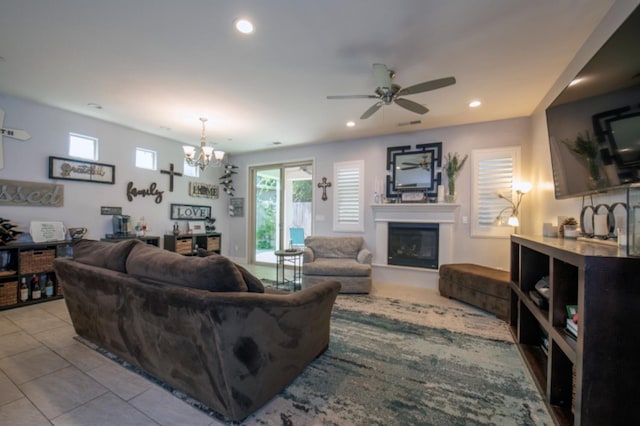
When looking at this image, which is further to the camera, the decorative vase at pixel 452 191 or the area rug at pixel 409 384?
the decorative vase at pixel 452 191

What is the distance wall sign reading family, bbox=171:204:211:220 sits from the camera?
5.43 metres

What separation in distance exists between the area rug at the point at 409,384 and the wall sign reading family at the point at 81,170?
3653 millimetres

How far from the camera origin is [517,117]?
13.1ft

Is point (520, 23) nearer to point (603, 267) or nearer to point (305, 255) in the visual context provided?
point (603, 267)

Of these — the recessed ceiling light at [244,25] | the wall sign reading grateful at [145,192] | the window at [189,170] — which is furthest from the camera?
the window at [189,170]

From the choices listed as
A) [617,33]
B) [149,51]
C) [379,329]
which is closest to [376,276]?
[379,329]

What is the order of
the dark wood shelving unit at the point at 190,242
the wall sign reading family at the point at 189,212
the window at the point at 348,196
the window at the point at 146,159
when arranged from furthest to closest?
the wall sign reading family at the point at 189,212, the window at the point at 348,196, the dark wood shelving unit at the point at 190,242, the window at the point at 146,159

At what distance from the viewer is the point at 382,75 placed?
2.29m

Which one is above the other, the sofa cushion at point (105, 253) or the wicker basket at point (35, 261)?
the sofa cushion at point (105, 253)

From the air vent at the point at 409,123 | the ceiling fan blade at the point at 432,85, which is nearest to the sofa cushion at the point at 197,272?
the ceiling fan blade at the point at 432,85

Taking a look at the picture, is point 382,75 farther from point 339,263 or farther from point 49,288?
point 49,288

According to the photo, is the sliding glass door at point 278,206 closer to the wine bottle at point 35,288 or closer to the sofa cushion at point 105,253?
the sofa cushion at point 105,253

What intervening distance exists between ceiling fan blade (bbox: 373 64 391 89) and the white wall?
4152 millimetres

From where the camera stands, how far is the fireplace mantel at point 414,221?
14.1ft
